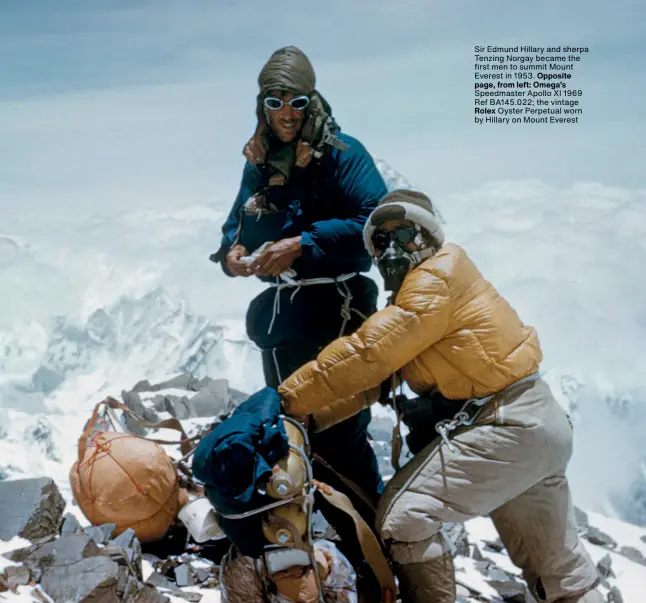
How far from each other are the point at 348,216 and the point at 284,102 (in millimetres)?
704

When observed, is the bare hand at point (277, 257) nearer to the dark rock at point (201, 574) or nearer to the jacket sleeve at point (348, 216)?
the jacket sleeve at point (348, 216)

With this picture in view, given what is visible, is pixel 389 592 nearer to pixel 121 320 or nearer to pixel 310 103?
pixel 310 103

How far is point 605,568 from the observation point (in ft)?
20.5

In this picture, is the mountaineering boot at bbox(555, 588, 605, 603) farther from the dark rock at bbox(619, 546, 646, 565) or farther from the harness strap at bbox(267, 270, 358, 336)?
the dark rock at bbox(619, 546, 646, 565)

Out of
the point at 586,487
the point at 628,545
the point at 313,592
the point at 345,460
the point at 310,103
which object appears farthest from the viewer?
the point at 586,487

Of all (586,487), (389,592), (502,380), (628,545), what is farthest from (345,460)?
(586,487)

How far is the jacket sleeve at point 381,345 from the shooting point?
10.2 ft

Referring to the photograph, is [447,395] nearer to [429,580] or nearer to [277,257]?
[429,580]

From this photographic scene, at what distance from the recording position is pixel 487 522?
275 inches

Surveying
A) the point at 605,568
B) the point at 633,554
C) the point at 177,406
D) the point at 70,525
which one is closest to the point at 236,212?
the point at 70,525

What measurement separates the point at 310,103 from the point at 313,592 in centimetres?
249

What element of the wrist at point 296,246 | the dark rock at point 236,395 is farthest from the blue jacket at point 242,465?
the dark rock at point 236,395

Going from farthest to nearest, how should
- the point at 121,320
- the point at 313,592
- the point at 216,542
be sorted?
1. the point at 121,320
2. the point at 216,542
3. the point at 313,592

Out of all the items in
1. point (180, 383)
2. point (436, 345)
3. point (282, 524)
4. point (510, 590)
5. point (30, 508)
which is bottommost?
point (180, 383)
